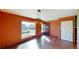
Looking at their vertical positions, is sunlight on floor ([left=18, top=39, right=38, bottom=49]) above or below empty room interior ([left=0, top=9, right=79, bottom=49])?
below

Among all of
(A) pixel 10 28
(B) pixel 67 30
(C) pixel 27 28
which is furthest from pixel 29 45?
(B) pixel 67 30

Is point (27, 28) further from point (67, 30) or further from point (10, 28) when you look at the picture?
point (67, 30)

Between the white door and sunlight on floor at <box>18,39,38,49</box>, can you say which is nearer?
sunlight on floor at <box>18,39,38,49</box>

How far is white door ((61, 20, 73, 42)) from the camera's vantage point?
2.18 meters

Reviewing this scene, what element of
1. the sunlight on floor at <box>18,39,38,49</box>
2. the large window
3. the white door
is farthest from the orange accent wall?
the white door

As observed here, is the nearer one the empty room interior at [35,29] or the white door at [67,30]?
the empty room interior at [35,29]

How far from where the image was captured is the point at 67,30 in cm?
223

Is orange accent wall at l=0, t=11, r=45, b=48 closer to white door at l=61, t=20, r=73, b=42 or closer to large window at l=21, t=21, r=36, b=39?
large window at l=21, t=21, r=36, b=39

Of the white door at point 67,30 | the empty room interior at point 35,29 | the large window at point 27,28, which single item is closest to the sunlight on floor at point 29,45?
the empty room interior at point 35,29

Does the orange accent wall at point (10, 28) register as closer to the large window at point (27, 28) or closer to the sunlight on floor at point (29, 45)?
the large window at point (27, 28)

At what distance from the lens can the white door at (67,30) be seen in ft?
7.15
